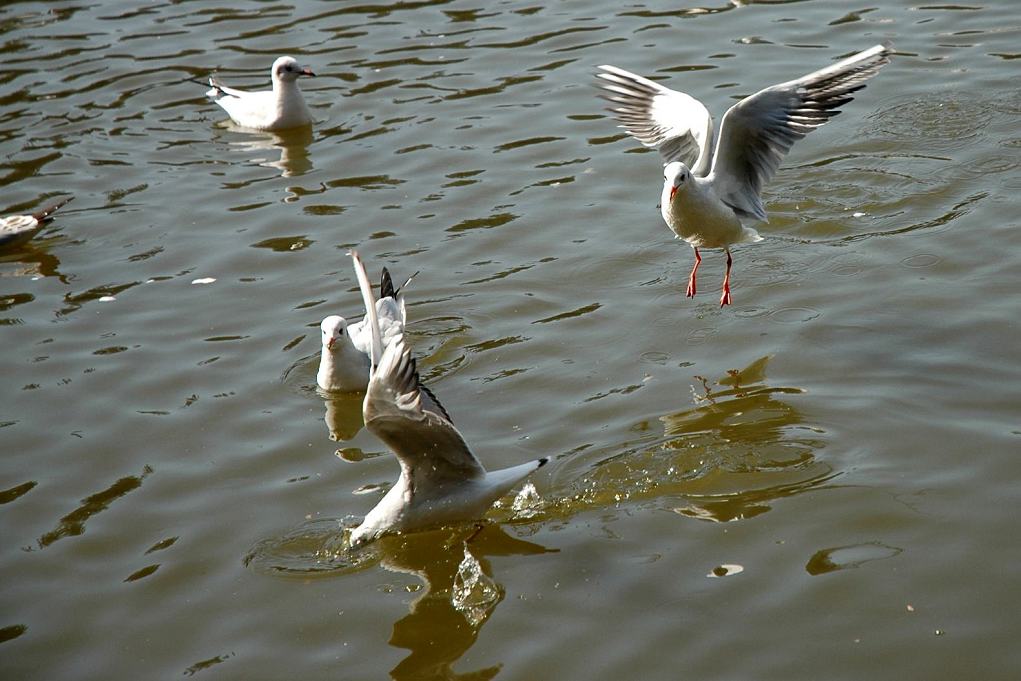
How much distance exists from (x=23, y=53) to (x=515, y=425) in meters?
10.1

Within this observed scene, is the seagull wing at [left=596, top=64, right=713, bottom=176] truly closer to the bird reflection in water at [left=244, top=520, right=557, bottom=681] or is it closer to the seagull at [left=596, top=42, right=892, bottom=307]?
the seagull at [left=596, top=42, right=892, bottom=307]

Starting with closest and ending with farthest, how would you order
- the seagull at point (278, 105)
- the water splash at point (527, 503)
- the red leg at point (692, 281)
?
the water splash at point (527, 503)
the red leg at point (692, 281)
the seagull at point (278, 105)

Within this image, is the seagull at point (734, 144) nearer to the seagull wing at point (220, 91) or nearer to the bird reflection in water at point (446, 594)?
the bird reflection in water at point (446, 594)

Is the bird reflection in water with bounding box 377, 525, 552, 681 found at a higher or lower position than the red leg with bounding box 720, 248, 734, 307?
lower

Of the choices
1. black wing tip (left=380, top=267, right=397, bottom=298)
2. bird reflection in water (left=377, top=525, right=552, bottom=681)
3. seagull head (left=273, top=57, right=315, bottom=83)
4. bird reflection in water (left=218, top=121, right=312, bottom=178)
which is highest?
seagull head (left=273, top=57, right=315, bottom=83)

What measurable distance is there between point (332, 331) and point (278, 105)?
5.11 m

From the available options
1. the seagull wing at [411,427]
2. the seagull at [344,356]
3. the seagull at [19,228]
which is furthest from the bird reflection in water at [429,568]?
the seagull at [19,228]

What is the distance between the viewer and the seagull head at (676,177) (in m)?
7.67

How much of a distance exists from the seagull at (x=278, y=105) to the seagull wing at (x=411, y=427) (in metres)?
6.84

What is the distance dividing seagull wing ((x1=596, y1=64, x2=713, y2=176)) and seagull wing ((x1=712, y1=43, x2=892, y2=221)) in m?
0.31

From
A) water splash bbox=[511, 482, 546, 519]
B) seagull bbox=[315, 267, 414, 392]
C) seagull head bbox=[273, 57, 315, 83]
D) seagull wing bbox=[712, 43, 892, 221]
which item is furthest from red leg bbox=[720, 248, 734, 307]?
seagull head bbox=[273, 57, 315, 83]

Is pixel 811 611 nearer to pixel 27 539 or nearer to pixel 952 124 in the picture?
pixel 27 539

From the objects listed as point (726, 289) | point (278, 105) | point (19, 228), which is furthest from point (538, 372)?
point (278, 105)

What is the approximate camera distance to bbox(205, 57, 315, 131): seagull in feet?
39.5
